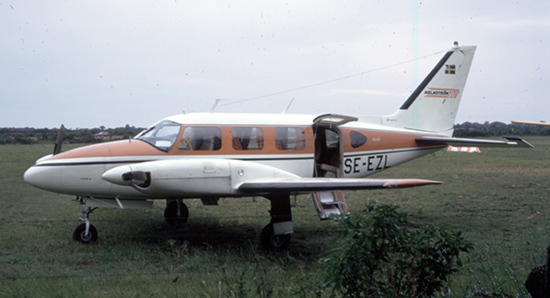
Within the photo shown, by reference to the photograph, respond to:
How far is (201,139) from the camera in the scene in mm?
8453

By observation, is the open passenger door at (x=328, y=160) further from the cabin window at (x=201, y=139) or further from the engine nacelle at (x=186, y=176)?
the cabin window at (x=201, y=139)

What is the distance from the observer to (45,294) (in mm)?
5215

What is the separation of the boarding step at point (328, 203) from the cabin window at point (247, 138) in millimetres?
1490

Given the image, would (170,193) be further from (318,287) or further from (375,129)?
(375,129)

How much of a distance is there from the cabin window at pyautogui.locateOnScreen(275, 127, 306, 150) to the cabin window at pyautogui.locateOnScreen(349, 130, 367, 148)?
1219 mm

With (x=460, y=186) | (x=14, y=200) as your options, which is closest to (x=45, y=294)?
(x=14, y=200)

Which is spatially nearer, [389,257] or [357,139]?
[389,257]

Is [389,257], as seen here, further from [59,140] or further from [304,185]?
[59,140]

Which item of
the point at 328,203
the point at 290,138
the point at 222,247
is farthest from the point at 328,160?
the point at 222,247

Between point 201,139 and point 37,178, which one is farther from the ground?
point 201,139

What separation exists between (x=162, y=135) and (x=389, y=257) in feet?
18.0

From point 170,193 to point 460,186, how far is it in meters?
11.5

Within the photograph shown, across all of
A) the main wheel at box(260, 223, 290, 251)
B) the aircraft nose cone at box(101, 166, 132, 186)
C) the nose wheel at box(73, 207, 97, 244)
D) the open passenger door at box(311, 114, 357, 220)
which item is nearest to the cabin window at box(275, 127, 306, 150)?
the open passenger door at box(311, 114, 357, 220)

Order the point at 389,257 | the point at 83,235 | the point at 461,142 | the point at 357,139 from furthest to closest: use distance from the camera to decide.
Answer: the point at 461,142
the point at 357,139
the point at 83,235
the point at 389,257
